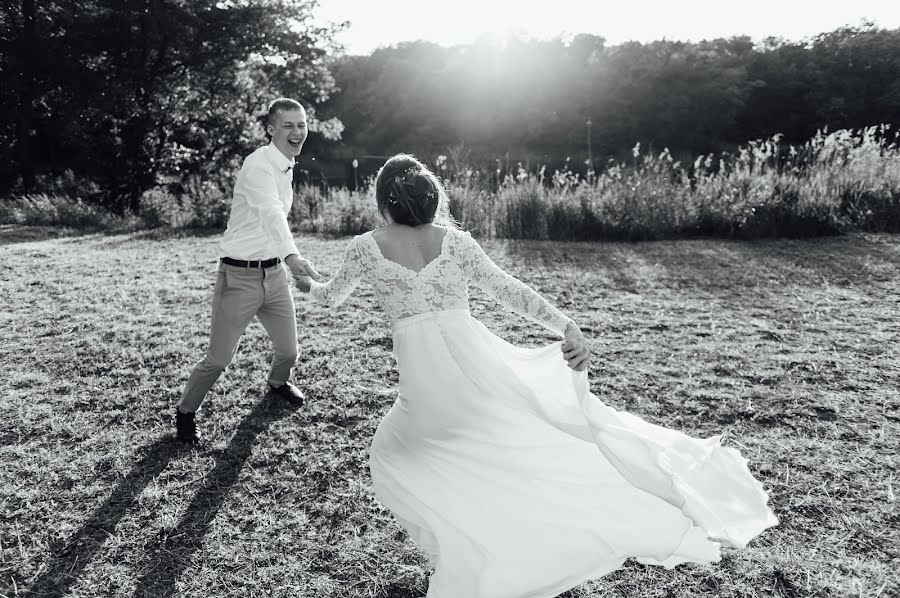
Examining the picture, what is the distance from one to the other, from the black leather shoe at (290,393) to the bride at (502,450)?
174 centimetres

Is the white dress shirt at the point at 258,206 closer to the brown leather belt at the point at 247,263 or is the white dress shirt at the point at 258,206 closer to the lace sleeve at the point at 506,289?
the brown leather belt at the point at 247,263

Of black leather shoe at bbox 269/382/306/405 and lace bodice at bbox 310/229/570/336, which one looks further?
black leather shoe at bbox 269/382/306/405

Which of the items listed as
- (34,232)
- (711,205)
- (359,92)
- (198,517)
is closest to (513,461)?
(198,517)

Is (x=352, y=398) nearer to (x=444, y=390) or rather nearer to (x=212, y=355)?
(x=212, y=355)

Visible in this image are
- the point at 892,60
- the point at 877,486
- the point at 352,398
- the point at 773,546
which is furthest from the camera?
the point at 892,60

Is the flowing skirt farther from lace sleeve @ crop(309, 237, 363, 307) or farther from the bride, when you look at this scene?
lace sleeve @ crop(309, 237, 363, 307)

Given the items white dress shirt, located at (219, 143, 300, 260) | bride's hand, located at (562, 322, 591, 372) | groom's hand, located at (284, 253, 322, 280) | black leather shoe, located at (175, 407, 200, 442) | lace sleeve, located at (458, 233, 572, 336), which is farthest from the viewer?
black leather shoe, located at (175, 407, 200, 442)

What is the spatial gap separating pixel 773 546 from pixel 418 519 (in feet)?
5.18

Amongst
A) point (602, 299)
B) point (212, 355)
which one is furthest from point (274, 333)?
point (602, 299)

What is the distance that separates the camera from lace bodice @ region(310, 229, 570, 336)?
2.40 m

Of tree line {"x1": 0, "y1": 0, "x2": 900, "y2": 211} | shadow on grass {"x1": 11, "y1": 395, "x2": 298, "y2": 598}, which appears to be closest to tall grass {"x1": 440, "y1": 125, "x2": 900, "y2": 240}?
tree line {"x1": 0, "y1": 0, "x2": 900, "y2": 211}

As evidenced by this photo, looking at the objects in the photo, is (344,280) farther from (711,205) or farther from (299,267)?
(711,205)

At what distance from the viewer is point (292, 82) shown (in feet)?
68.3

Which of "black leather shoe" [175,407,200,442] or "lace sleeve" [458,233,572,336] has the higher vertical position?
"lace sleeve" [458,233,572,336]
